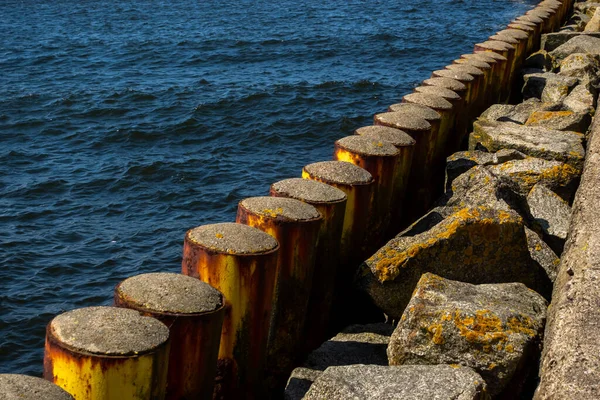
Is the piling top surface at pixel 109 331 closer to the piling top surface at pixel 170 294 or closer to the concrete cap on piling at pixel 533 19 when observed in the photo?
the piling top surface at pixel 170 294

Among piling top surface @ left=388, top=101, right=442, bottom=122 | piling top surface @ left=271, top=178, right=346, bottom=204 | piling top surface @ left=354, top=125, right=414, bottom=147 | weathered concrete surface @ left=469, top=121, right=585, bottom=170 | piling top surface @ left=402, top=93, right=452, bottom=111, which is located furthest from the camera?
piling top surface @ left=402, top=93, right=452, bottom=111

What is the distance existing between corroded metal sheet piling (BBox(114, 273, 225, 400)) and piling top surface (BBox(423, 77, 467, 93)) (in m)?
5.72

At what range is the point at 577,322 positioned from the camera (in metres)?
3.92

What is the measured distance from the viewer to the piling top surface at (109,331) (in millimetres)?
3676

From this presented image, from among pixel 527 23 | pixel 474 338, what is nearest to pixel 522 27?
pixel 527 23

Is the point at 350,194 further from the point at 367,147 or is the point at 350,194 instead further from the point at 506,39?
the point at 506,39

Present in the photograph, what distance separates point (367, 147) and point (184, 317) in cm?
291

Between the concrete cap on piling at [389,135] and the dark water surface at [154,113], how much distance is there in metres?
3.65

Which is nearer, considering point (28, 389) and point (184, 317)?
point (28, 389)

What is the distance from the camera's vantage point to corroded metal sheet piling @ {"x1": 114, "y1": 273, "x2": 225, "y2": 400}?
413 centimetres

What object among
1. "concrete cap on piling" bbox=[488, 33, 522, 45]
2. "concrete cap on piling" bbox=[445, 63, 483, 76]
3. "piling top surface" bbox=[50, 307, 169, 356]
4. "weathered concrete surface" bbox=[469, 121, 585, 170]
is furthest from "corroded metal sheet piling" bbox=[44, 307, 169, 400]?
"concrete cap on piling" bbox=[488, 33, 522, 45]

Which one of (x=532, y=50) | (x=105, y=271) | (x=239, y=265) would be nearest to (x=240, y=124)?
(x=532, y=50)

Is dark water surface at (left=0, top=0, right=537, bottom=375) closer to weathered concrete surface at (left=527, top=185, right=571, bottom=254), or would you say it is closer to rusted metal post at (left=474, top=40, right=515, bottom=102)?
rusted metal post at (left=474, top=40, right=515, bottom=102)

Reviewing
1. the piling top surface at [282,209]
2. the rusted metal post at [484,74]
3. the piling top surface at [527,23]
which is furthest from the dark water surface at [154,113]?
the piling top surface at [282,209]
